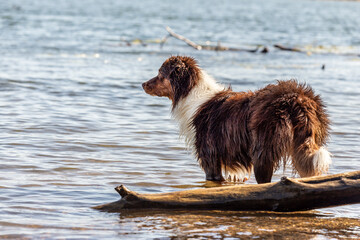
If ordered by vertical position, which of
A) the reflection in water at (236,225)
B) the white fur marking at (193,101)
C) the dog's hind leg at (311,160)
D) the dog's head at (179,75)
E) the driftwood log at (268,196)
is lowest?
the reflection in water at (236,225)

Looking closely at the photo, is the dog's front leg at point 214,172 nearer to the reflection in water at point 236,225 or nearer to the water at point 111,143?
the water at point 111,143

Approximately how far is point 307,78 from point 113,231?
1285 cm

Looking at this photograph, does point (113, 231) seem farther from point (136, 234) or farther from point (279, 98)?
point (279, 98)

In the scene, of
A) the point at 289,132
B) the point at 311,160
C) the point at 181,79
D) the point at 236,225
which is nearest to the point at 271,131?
the point at 289,132

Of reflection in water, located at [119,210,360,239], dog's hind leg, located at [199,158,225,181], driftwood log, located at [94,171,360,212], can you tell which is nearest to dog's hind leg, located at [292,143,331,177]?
driftwood log, located at [94,171,360,212]

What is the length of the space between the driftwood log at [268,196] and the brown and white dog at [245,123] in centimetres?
39

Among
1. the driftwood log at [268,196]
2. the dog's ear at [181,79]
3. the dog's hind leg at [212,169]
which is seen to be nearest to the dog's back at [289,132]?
the driftwood log at [268,196]

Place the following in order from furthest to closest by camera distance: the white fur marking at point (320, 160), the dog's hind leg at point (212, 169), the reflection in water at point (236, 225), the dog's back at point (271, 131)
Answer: the dog's hind leg at point (212, 169) < the dog's back at point (271, 131) < the white fur marking at point (320, 160) < the reflection in water at point (236, 225)

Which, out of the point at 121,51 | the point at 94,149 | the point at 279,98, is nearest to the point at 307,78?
the point at 121,51

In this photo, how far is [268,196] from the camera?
5410 mm

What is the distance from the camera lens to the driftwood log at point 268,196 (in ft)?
17.4

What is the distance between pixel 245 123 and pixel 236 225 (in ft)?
4.12

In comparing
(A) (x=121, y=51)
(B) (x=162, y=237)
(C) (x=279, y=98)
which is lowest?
(B) (x=162, y=237)

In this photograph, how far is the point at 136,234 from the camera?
16.7 ft
